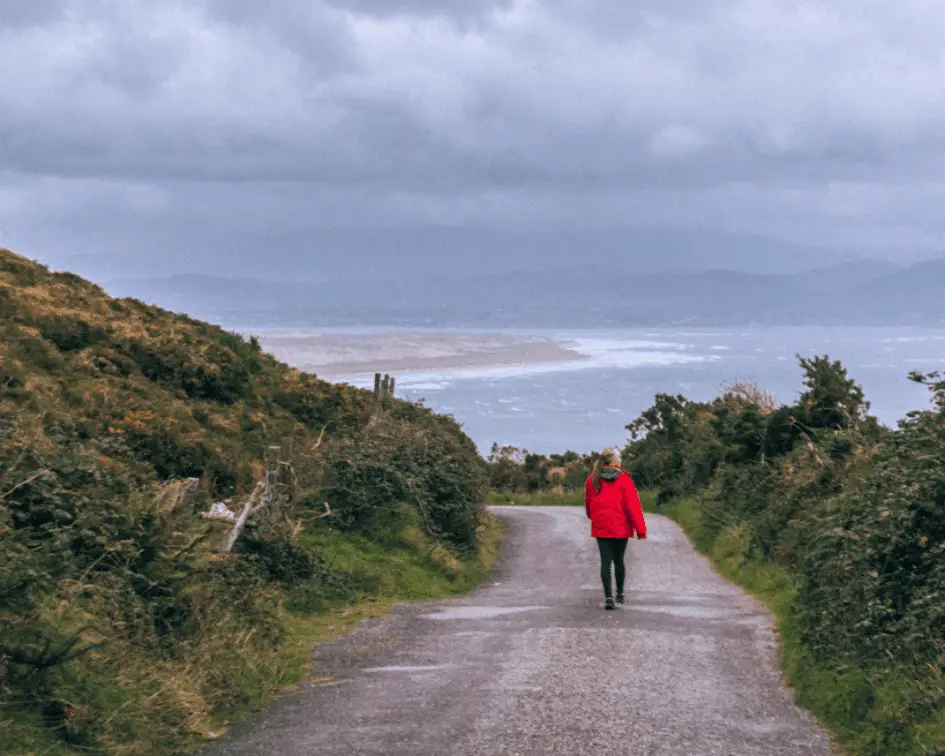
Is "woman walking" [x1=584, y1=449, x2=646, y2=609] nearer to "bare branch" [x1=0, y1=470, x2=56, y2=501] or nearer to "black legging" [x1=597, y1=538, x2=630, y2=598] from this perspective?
"black legging" [x1=597, y1=538, x2=630, y2=598]

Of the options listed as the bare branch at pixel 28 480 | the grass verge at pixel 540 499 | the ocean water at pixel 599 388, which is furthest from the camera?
the ocean water at pixel 599 388

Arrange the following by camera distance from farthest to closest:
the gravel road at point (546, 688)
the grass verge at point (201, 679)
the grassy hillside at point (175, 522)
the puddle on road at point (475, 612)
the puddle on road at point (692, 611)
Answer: the puddle on road at point (692, 611)
the puddle on road at point (475, 612)
the grassy hillside at point (175, 522)
the gravel road at point (546, 688)
the grass verge at point (201, 679)

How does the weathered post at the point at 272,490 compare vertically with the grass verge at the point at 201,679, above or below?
above

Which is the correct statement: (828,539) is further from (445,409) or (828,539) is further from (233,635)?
(445,409)

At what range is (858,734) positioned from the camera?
27.3 ft

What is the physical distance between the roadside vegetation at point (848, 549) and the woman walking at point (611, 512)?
190cm

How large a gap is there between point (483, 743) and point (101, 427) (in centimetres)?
1264

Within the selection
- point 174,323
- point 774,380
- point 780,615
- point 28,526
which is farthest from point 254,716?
point 774,380

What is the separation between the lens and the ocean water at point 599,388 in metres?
99.1

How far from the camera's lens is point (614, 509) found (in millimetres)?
14133

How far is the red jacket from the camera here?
14117mm

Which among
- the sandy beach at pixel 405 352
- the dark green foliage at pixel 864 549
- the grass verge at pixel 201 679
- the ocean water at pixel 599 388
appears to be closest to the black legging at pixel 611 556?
the dark green foliage at pixel 864 549

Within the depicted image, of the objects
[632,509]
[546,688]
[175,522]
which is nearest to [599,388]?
[632,509]

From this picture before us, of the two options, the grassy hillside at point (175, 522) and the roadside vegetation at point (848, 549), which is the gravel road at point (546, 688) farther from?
the grassy hillside at point (175, 522)
